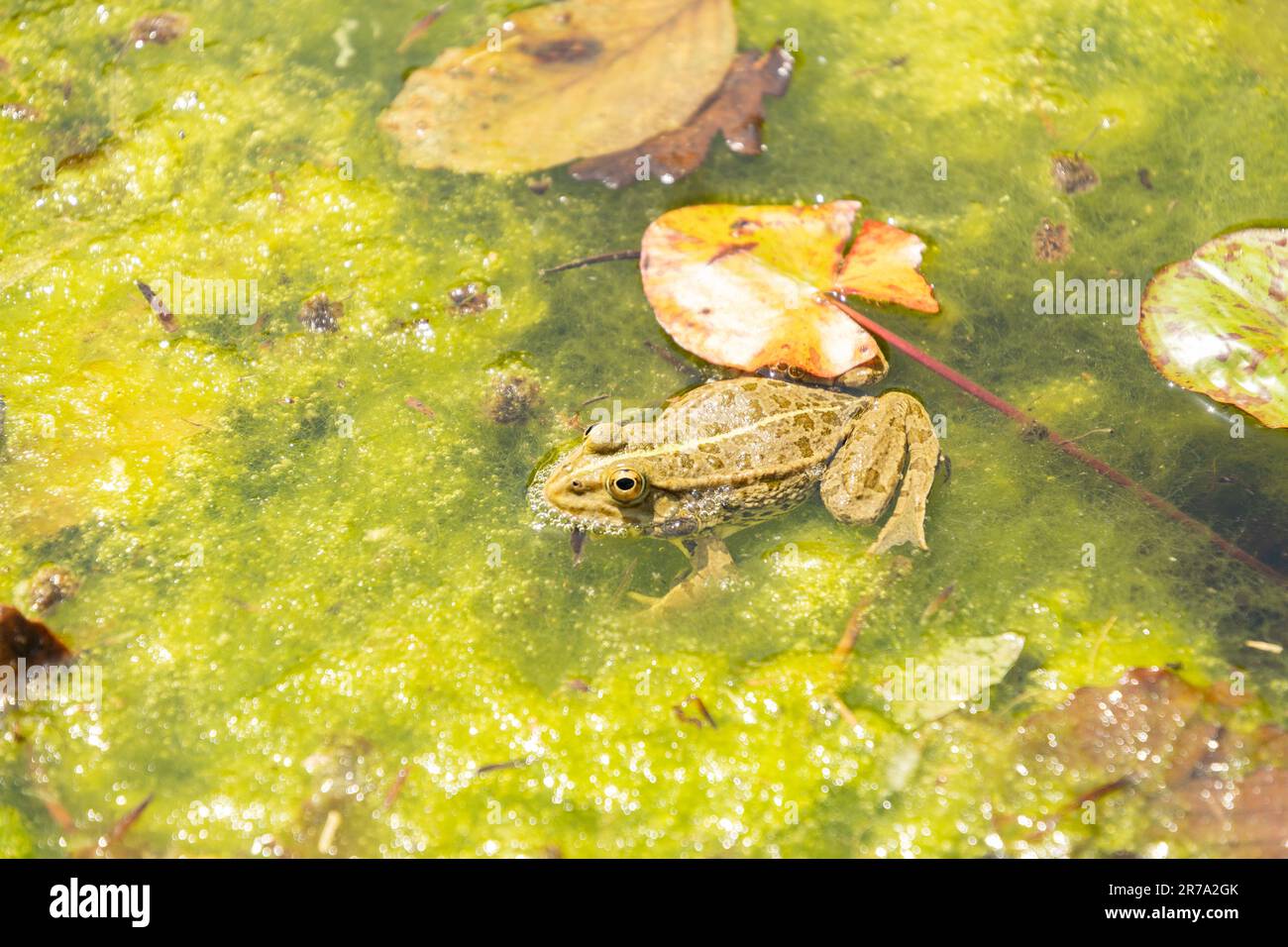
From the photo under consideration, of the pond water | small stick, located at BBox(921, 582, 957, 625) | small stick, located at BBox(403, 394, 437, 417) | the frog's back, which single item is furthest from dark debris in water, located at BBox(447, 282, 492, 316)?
small stick, located at BBox(921, 582, 957, 625)

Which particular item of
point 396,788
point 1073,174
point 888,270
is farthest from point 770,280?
point 396,788

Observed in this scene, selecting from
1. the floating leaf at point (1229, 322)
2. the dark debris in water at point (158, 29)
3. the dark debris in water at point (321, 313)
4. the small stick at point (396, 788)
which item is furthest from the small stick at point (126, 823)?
the floating leaf at point (1229, 322)

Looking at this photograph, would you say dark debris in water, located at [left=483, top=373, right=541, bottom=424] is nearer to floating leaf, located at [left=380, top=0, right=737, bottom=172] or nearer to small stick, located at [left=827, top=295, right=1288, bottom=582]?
floating leaf, located at [left=380, top=0, right=737, bottom=172]

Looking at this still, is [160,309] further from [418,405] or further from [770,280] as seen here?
[770,280]

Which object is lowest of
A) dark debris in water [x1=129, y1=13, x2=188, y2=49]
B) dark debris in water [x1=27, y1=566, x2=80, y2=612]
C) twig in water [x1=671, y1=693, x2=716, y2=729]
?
twig in water [x1=671, y1=693, x2=716, y2=729]

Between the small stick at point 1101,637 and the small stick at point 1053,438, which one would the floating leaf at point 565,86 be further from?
the small stick at point 1101,637

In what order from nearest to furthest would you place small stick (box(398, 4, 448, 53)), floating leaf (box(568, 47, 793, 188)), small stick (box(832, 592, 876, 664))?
small stick (box(832, 592, 876, 664)), floating leaf (box(568, 47, 793, 188)), small stick (box(398, 4, 448, 53))

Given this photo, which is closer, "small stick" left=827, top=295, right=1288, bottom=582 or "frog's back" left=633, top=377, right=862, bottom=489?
"small stick" left=827, top=295, right=1288, bottom=582

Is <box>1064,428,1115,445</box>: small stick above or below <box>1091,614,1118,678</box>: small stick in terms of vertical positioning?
above
